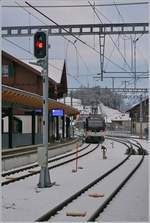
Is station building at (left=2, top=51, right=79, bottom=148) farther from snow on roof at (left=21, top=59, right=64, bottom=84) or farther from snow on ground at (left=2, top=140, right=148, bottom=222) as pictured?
snow on ground at (left=2, top=140, right=148, bottom=222)

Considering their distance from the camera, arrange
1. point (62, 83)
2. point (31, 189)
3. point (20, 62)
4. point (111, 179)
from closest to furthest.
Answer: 1. point (31, 189)
2. point (111, 179)
3. point (20, 62)
4. point (62, 83)

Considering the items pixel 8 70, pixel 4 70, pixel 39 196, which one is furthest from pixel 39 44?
pixel 8 70

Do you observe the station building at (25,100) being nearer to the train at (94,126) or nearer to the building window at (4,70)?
the building window at (4,70)

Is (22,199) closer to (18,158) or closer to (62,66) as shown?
(18,158)

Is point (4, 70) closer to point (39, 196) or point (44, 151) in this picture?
point (44, 151)

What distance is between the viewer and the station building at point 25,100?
28.9 metres

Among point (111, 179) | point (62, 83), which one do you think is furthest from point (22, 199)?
point (62, 83)

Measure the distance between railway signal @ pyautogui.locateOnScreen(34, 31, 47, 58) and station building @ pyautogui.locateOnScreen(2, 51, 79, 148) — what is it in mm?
8533

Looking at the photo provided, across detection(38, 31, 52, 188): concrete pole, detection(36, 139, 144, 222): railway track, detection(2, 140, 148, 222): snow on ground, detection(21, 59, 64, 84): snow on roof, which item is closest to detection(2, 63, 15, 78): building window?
detection(21, 59, 64, 84): snow on roof

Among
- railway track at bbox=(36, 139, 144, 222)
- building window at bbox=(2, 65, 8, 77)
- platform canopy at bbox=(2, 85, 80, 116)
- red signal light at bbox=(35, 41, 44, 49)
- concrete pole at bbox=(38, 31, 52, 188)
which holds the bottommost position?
railway track at bbox=(36, 139, 144, 222)

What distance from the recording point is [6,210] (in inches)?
456

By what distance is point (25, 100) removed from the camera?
29.1 m

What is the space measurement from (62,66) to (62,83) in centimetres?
246

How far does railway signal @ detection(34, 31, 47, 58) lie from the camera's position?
15586 mm
